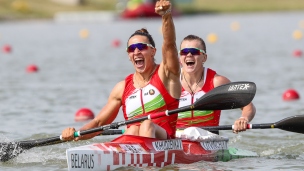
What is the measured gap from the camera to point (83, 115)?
1305 centimetres

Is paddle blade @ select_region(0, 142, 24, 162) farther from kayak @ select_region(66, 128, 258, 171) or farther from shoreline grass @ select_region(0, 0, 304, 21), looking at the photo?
shoreline grass @ select_region(0, 0, 304, 21)

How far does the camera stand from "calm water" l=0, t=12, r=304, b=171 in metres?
9.95

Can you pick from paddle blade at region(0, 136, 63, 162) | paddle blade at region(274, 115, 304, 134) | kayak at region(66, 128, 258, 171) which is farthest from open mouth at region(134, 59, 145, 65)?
Result: paddle blade at region(274, 115, 304, 134)

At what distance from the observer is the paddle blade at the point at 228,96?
8727 mm

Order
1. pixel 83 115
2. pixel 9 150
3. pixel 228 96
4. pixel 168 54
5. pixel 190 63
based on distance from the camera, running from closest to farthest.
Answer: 1. pixel 168 54
2. pixel 228 96
3. pixel 9 150
4. pixel 190 63
5. pixel 83 115

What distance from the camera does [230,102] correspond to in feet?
29.0

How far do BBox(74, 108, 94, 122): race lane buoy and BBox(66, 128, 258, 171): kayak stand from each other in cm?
427

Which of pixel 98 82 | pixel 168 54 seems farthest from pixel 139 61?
pixel 98 82

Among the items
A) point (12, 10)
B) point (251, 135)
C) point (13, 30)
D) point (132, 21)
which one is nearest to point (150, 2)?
point (132, 21)

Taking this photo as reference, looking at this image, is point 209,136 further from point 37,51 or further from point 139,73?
point 37,51

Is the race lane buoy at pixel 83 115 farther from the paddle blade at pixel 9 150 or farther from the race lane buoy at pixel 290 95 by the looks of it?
the race lane buoy at pixel 290 95

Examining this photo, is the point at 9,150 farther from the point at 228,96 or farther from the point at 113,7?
the point at 113,7

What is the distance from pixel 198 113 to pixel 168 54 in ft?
6.07

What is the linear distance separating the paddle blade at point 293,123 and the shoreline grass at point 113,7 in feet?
143
